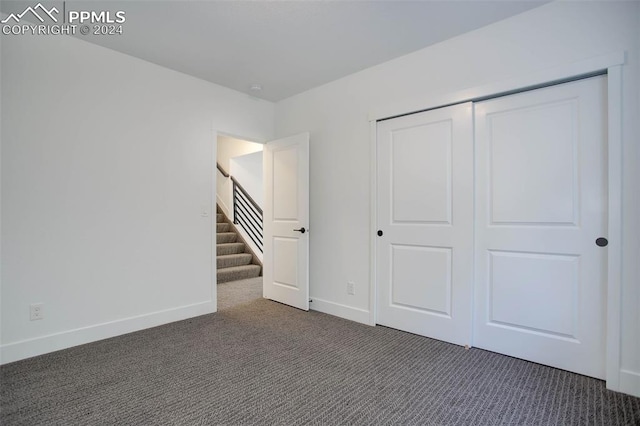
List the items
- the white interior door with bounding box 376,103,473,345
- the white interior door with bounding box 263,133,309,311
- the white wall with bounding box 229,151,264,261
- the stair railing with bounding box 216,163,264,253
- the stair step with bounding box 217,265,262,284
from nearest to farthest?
the white interior door with bounding box 376,103,473,345, the white interior door with bounding box 263,133,309,311, the stair step with bounding box 217,265,262,284, the stair railing with bounding box 216,163,264,253, the white wall with bounding box 229,151,264,261

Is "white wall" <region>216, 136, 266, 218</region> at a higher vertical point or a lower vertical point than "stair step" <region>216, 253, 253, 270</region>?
higher

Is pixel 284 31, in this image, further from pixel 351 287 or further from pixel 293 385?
pixel 293 385

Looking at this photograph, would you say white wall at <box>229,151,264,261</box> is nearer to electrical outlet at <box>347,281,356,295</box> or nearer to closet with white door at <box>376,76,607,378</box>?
electrical outlet at <box>347,281,356,295</box>

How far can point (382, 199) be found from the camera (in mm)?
3066

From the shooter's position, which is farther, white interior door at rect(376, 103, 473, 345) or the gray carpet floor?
white interior door at rect(376, 103, 473, 345)

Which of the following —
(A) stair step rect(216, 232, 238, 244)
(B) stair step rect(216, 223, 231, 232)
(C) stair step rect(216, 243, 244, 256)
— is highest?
Answer: (B) stair step rect(216, 223, 231, 232)

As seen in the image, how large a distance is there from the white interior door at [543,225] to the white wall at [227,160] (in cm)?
504

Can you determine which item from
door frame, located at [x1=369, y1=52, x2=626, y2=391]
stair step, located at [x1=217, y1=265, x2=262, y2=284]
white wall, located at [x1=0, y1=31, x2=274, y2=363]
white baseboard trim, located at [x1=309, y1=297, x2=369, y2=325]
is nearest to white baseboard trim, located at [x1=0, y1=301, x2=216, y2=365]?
white wall, located at [x1=0, y1=31, x2=274, y2=363]

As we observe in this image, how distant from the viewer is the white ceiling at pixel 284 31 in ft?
7.26

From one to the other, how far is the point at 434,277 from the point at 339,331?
100 cm

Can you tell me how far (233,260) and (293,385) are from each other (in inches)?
141

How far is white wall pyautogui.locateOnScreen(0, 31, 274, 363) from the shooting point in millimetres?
2348

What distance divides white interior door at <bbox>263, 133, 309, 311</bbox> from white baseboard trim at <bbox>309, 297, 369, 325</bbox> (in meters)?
0.12

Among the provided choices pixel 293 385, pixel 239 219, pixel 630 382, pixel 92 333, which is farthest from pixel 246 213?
pixel 630 382
